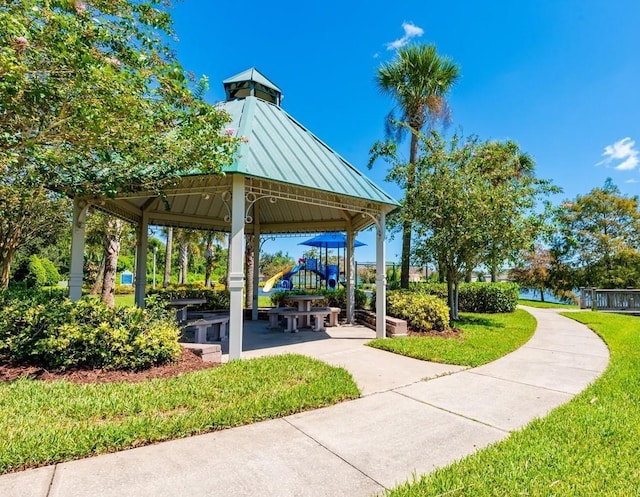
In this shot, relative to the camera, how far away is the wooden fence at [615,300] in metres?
15.2

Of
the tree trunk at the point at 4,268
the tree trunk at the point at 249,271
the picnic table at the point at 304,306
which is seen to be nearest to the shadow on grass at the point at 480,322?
the picnic table at the point at 304,306

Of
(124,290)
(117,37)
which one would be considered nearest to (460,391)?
(117,37)

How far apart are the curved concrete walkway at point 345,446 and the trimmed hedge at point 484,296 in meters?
8.99

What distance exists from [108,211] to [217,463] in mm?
7363

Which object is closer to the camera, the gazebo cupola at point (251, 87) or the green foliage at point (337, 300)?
the gazebo cupola at point (251, 87)

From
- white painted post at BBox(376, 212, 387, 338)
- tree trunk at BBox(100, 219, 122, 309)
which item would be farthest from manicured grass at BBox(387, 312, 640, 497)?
tree trunk at BBox(100, 219, 122, 309)

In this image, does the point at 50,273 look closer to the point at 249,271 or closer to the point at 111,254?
the point at 111,254

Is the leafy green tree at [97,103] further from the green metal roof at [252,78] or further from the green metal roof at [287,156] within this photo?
the green metal roof at [252,78]

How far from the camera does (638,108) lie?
12234 millimetres

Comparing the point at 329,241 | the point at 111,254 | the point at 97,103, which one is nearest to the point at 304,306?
the point at 329,241

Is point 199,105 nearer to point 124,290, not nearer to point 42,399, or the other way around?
point 42,399

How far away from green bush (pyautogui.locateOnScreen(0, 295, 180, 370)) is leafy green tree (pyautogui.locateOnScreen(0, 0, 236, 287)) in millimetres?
1970

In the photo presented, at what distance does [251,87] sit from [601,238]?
2342 centimetres

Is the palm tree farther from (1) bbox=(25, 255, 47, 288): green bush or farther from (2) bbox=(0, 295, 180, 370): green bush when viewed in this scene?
(1) bbox=(25, 255, 47, 288): green bush
